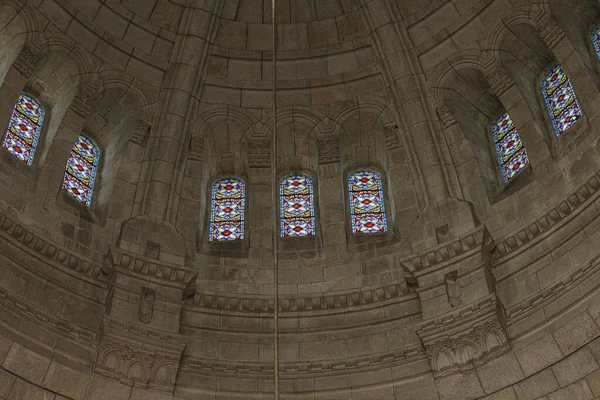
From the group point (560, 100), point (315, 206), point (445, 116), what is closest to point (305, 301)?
point (315, 206)

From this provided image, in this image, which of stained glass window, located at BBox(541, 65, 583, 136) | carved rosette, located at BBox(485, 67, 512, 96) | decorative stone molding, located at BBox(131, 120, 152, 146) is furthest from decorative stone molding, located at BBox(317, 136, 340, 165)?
stained glass window, located at BBox(541, 65, 583, 136)

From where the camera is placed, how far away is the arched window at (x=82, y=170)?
2210 cm

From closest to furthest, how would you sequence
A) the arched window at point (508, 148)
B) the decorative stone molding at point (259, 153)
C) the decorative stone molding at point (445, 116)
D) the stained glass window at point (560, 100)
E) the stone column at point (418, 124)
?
the stone column at point (418, 124), the stained glass window at point (560, 100), the arched window at point (508, 148), the decorative stone molding at point (445, 116), the decorative stone molding at point (259, 153)

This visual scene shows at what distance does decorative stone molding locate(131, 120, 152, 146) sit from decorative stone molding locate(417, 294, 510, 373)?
7549mm

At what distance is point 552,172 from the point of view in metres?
20.6

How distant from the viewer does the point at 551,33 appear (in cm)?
2181

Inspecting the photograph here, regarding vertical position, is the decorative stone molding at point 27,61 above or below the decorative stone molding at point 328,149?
above

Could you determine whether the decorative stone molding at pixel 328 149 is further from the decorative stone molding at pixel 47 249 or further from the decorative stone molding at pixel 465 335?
the decorative stone molding at pixel 47 249

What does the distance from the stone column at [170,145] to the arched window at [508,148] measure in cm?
662

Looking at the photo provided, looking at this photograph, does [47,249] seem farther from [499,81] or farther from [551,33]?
[551,33]

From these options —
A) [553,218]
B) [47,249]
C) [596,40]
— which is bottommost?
[47,249]

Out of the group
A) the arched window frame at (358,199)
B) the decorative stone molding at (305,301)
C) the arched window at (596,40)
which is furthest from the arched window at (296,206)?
the arched window at (596,40)

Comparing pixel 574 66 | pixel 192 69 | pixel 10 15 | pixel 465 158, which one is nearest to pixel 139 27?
pixel 192 69

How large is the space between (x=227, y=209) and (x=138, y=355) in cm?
504
